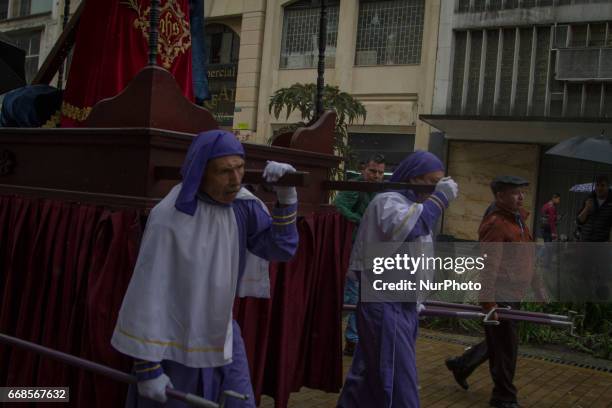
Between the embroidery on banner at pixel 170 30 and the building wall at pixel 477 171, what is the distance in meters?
13.0

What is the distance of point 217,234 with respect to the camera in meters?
2.81

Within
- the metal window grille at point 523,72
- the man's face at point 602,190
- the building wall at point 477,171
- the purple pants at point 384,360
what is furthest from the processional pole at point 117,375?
the metal window grille at point 523,72

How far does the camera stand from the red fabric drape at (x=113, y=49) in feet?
14.2

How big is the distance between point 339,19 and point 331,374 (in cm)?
1544

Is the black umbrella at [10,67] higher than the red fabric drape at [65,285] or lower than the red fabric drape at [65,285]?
higher

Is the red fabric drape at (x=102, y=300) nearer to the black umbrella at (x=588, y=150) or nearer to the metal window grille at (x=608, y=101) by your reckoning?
the black umbrella at (x=588, y=150)

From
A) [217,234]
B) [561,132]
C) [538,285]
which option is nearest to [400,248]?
[217,234]

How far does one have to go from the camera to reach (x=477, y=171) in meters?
17.0

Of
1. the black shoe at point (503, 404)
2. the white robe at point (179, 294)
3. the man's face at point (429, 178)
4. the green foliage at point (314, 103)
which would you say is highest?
the green foliage at point (314, 103)

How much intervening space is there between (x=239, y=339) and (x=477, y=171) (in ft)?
48.4

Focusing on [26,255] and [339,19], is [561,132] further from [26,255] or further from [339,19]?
[26,255]

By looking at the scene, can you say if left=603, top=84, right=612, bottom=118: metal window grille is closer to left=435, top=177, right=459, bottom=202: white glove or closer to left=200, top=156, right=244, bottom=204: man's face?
left=435, top=177, right=459, bottom=202: white glove

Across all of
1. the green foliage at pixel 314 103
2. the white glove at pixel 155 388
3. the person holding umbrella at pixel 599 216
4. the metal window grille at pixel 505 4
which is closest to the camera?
the white glove at pixel 155 388

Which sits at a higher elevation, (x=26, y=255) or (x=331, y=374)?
(x=26, y=255)
